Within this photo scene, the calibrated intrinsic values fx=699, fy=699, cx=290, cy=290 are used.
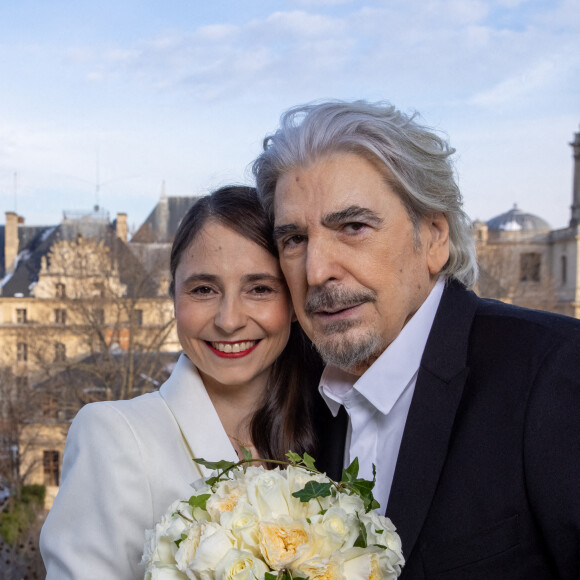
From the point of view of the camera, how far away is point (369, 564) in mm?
1720

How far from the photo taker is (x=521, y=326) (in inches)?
97.0

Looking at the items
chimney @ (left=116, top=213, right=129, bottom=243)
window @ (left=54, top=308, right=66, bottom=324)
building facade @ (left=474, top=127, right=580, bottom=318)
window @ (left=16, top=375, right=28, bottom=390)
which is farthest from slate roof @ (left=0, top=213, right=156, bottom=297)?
building facade @ (left=474, top=127, right=580, bottom=318)

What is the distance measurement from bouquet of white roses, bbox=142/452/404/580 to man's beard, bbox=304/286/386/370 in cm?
82

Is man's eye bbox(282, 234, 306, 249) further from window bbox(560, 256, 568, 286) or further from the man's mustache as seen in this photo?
window bbox(560, 256, 568, 286)

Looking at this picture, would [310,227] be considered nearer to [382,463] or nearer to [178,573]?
[382,463]

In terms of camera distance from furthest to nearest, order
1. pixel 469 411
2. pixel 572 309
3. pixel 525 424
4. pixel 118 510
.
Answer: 1. pixel 572 309
2. pixel 118 510
3. pixel 469 411
4. pixel 525 424

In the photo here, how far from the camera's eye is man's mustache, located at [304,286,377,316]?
2.62 m

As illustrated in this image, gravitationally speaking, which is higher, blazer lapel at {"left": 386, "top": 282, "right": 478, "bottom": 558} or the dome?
the dome

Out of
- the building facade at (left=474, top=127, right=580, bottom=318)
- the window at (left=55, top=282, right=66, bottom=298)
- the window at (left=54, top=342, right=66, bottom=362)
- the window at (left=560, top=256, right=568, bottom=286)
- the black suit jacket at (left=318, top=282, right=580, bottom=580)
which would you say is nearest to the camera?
the black suit jacket at (left=318, top=282, right=580, bottom=580)

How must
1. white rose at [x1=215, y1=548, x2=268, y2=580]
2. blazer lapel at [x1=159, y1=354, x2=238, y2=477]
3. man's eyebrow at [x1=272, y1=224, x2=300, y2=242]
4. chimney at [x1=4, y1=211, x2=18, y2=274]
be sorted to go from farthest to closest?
chimney at [x1=4, y1=211, x2=18, y2=274] → blazer lapel at [x1=159, y1=354, x2=238, y2=477] → man's eyebrow at [x1=272, y1=224, x2=300, y2=242] → white rose at [x1=215, y1=548, x2=268, y2=580]

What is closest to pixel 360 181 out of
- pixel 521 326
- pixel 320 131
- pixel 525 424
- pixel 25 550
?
pixel 320 131

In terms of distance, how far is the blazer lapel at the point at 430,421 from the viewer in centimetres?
227

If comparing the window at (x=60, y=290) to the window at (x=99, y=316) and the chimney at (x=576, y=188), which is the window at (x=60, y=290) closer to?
the window at (x=99, y=316)

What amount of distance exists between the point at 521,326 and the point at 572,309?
5433cm
